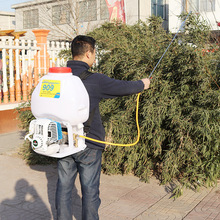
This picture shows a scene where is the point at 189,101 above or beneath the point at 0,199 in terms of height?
above

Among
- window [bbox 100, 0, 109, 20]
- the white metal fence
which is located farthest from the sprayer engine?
window [bbox 100, 0, 109, 20]

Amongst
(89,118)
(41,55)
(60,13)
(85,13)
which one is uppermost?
(85,13)

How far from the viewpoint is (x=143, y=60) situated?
15.5 ft

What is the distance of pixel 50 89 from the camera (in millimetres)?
2646

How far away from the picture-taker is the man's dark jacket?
2.95 m

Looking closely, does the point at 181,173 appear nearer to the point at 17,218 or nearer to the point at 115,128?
the point at 115,128

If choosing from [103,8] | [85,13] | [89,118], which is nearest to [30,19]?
[85,13]

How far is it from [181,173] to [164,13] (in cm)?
2762

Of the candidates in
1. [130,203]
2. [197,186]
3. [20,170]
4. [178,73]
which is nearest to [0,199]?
[20,170]

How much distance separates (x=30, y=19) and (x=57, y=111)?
35.0 meters

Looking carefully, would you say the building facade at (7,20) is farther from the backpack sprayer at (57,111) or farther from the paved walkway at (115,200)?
the backpack sprayer at (57,111)

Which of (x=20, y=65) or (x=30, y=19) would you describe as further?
(x=30, y=19)

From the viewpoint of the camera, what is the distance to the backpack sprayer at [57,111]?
8.50ft

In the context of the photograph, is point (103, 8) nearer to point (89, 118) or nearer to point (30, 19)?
point (30, 19)
